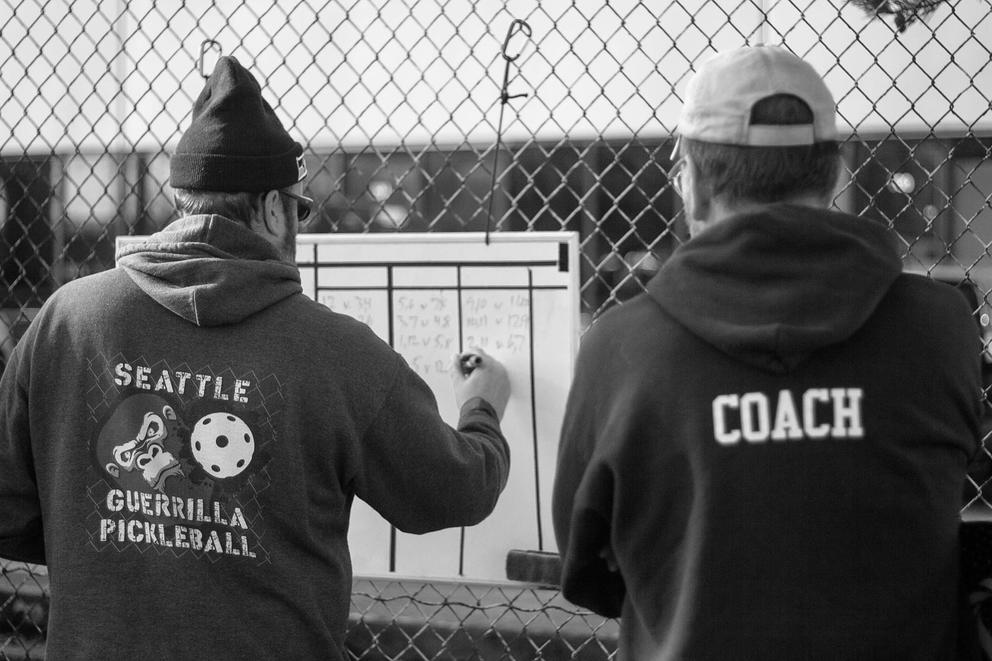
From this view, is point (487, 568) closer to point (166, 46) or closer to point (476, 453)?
point (476, 453)

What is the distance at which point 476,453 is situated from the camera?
1772 millimetres

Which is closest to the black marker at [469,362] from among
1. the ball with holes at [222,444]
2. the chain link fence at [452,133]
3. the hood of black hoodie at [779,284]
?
the ball with holes at [222,444]

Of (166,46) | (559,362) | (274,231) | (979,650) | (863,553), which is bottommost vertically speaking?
(979,650)

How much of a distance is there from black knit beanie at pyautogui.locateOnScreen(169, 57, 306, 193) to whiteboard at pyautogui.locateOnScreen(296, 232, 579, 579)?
574 mm

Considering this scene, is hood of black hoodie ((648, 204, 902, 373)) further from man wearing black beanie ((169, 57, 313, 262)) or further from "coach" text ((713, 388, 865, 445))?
man wearing black beanie ((169, 57, 313, 262))

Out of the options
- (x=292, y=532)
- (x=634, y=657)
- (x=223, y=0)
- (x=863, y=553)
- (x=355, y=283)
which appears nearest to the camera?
(x=863, y=553)

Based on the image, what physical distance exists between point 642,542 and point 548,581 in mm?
964

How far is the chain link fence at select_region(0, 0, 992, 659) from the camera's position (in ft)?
11.7

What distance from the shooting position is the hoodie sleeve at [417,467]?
5.39ft

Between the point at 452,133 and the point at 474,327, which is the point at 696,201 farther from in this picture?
the point at 452,133

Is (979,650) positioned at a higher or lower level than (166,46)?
lower

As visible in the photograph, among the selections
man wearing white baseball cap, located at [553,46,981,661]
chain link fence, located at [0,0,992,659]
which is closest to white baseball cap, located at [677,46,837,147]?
man wearing white baseball cap, located at [553,46,981,661]

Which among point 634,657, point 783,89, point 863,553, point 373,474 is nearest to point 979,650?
point 863,553

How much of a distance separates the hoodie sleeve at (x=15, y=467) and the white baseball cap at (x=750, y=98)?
3.93 ft
